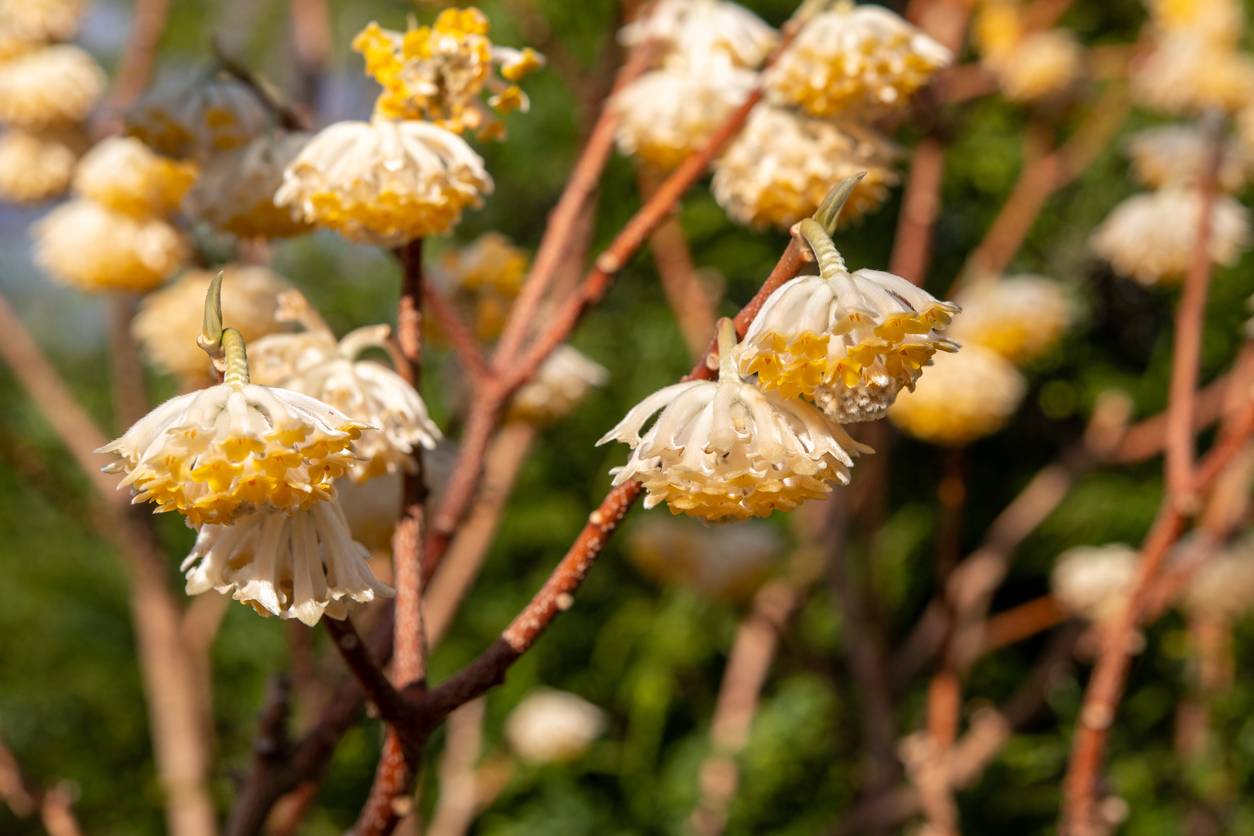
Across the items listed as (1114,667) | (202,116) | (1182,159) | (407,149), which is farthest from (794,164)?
(1182,159)

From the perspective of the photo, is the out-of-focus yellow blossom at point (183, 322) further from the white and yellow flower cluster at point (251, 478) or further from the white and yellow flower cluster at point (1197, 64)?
the white and yellow flower cluster at point (1197, 64)

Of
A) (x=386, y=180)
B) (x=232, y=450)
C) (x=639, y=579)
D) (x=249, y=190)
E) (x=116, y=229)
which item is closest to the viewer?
(x=232, y=450)

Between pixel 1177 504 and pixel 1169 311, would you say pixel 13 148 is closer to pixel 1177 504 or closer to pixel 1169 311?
pixel 1177 504

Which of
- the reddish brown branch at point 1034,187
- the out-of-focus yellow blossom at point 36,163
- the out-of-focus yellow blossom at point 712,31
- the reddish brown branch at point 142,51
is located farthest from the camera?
the reddish brown branch at point 1034,187

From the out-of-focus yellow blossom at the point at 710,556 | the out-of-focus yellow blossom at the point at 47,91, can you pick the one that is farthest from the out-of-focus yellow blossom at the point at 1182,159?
the out-of-focus yellow blossom at the point at 47,91

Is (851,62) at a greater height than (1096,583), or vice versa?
(851,62)

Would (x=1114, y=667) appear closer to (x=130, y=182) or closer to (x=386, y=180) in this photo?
(x=386, y=180)

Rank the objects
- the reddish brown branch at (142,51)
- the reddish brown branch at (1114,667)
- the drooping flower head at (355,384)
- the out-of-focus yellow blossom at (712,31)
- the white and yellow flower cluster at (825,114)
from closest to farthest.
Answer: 1. the drooping flower head at (355,384)
2. the white and yellow flower cluster at (825,114)
3. the out-of-focus yellow blossom at (712,31)
4. the reddish brown branch at (1114,667)
5. the reddish brown branch at (142,51)
